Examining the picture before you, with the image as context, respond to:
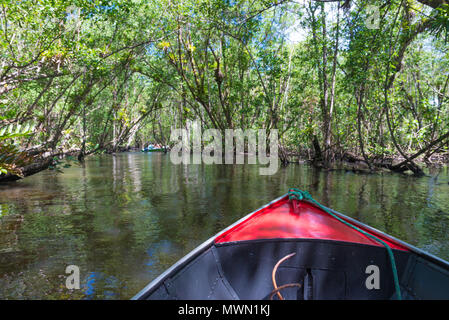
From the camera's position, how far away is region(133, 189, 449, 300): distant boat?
2506mm

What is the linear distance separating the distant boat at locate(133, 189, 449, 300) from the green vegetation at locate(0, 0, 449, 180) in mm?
4251

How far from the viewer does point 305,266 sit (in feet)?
9.54

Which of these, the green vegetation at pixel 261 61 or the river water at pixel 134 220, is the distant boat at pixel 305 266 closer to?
the river water at pixel 134 220

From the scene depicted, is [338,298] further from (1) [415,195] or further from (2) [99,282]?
(1) [415,195]

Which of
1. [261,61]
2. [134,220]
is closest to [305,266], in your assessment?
[134,220]

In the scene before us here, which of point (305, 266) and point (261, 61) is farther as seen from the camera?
point (261, 61)

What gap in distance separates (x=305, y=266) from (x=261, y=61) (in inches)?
536

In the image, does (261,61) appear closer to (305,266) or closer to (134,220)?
(134,220)

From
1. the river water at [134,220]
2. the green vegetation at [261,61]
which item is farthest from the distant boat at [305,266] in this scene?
the green vegetation at [261,61]

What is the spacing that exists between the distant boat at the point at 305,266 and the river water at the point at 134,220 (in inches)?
49.5

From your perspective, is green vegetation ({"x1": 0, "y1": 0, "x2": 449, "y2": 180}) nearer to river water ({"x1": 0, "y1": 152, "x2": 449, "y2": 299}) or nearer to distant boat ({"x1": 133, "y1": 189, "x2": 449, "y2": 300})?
river water ({"x1": 0, "y1": 152, "x2": 449, "y2": 299})

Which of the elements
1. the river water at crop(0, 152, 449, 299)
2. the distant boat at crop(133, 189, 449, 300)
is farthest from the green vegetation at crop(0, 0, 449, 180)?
the distant boat at crop(133, 189, 449, 300)
